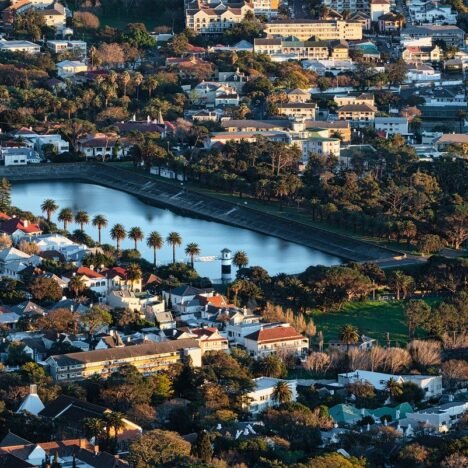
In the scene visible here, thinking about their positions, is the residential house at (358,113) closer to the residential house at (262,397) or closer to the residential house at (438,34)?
the residential house at (438,34)

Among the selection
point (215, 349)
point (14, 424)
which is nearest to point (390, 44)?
point (215, 349)

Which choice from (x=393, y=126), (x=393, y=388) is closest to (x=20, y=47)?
(x=393, y=126)

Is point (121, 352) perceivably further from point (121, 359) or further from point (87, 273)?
point (87, 273)

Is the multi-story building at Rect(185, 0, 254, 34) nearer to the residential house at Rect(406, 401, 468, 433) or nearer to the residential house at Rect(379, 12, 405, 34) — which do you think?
the residential house at Rect(379, 12, 405, 34)

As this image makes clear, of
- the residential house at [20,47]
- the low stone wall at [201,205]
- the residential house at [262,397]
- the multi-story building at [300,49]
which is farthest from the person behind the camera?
the multi-story building at [300,49]

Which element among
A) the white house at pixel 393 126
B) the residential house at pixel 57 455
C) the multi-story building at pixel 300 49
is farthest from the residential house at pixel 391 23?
the residential house at pixel 57 455

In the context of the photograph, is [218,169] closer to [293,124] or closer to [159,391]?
[293,124]
